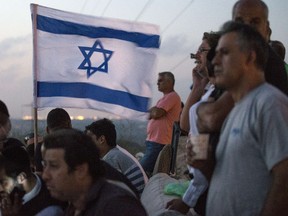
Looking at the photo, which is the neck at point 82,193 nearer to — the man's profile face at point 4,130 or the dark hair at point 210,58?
the dark hair at point 210,58

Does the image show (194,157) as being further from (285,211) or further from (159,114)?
(159,114)

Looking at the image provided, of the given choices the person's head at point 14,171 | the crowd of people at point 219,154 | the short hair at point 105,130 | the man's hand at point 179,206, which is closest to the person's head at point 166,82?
the short hair at point 105,130

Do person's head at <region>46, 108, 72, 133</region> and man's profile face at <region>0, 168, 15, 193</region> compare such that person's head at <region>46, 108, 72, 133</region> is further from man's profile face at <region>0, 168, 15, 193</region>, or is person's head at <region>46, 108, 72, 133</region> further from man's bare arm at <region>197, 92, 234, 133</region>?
man's bare arm at <region>197, 92, 234, 133</region>

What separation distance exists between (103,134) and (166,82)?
2.48 meters

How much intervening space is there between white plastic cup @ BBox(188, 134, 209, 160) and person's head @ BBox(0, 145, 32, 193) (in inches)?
46.1

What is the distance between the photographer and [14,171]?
3.98 metres

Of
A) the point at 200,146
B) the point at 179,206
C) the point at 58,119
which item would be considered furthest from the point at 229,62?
the point at 58,119

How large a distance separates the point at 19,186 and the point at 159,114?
463 cm

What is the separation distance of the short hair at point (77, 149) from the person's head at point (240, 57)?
818 millimetres

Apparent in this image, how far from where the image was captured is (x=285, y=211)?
2.89 m

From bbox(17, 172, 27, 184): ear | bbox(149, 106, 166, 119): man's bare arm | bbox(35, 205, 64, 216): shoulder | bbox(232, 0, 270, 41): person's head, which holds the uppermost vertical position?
bbox(232, 0, 270, 41): person's head

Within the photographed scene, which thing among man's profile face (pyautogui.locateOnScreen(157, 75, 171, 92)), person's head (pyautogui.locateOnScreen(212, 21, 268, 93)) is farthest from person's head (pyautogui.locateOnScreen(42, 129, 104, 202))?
man's profile face (pyautogui.locateOnScreen(157, 75, 171, 92))

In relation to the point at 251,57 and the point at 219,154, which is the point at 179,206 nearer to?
the point at 219,154

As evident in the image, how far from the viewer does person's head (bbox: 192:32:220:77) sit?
368cm
